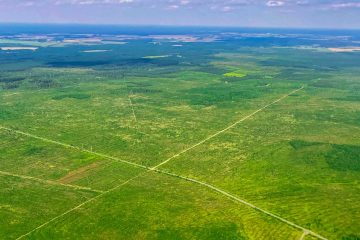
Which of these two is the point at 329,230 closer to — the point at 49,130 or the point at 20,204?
the point at 20,204

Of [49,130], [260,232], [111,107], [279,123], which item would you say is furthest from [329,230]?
[111,107]

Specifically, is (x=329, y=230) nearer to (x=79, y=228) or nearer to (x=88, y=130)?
(x=79, y=228)

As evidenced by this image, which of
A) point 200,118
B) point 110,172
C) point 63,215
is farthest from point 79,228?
point 200,118

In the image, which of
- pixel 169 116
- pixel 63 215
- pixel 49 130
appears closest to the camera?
pixel 63 215

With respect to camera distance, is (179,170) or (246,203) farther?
(179,170)

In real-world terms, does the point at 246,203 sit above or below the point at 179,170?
below

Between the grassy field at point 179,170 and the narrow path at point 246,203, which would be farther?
the grassy field at point 179,170

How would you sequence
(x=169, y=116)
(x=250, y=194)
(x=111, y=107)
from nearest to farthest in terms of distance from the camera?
1. (x=250, y=194)
2. (x=169, y=116)
3. (x=111, y=107)

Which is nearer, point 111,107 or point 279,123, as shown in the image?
point 279,123

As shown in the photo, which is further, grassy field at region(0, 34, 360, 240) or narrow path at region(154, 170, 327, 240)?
grassy field at region(0, 34, 360, 240)
